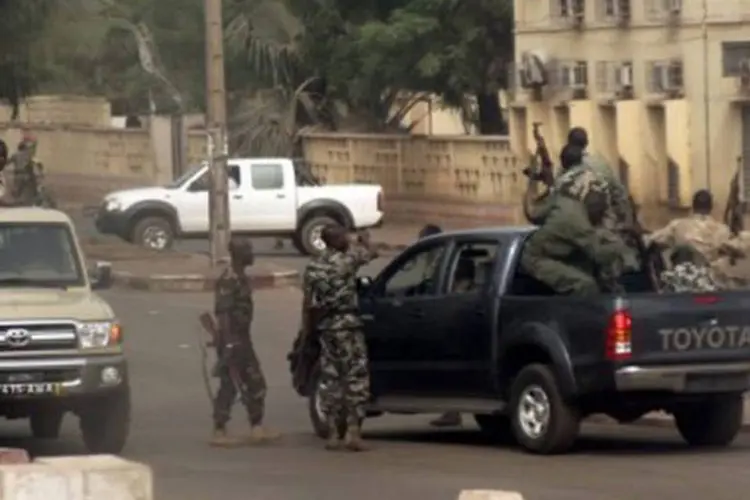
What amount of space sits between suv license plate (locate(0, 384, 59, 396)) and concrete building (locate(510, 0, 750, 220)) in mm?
24915

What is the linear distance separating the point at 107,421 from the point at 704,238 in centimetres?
500

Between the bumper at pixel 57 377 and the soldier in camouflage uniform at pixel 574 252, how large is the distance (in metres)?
3.13

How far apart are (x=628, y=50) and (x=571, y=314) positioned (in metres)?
27.3

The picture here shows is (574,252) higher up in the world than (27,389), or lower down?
higher up

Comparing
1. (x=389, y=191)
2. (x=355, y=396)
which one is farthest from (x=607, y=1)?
(x=355, y=396)

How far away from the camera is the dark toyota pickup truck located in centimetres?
1492

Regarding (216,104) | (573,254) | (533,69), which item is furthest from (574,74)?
(573,254)

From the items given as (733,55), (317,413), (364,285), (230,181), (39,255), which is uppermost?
(733,55)

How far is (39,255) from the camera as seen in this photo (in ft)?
54.0

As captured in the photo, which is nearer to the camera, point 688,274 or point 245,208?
point 688,274

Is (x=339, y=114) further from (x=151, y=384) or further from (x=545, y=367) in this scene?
(x=545, y=367)

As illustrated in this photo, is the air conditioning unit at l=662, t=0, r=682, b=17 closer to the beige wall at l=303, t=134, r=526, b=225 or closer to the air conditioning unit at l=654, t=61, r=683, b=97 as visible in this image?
the air conditioning unit at l=654, t=61, r=683, b=97

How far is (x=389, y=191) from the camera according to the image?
4997 centimetres

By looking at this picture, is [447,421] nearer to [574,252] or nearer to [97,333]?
[574,252]
